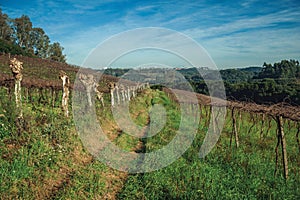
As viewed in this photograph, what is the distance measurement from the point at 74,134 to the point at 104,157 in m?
1.55

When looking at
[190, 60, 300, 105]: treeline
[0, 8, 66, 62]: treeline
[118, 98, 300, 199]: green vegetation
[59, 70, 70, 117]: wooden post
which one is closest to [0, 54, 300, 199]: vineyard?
[118, 98, 300, 199]: green vegetation

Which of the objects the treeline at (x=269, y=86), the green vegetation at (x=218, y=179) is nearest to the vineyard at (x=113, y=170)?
the green vegetation at (x=218, y=179)

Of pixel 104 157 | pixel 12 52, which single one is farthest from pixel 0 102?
pixel 12 52

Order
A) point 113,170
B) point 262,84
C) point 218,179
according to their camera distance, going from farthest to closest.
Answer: point 262,84 < point 113,170 < point 218,179

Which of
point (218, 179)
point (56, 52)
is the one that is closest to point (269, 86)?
point (218, 179)

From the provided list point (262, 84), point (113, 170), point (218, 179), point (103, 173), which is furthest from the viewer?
point (262, 84)

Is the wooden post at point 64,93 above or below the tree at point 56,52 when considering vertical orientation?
below

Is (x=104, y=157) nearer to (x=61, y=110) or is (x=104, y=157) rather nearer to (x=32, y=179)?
(x=32, y=179)

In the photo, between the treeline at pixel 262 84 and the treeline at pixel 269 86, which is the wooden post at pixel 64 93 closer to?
the treeline at pixel 262 84

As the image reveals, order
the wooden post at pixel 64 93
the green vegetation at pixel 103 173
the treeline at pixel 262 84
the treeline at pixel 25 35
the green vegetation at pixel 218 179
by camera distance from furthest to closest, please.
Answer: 1. the treeline at pixel 25 35
2. the treeline at pixel 262 84
3. the wooden post at pixel 64 93
4. the green vegetation at pixel 218 179
5. the green vegetation at pixel 103 173

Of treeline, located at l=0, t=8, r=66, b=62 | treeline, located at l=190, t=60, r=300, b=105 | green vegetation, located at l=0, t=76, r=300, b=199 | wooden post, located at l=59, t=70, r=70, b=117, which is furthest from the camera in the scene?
treeline, located at l=0, t=8, r=66, b=62

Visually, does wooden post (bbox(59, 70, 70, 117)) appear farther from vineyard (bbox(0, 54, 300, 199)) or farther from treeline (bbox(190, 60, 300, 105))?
treeline (bbox(190, 60, 300, 105))

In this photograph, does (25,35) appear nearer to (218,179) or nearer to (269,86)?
(269,86)

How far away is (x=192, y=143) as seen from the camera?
34.2 ft
